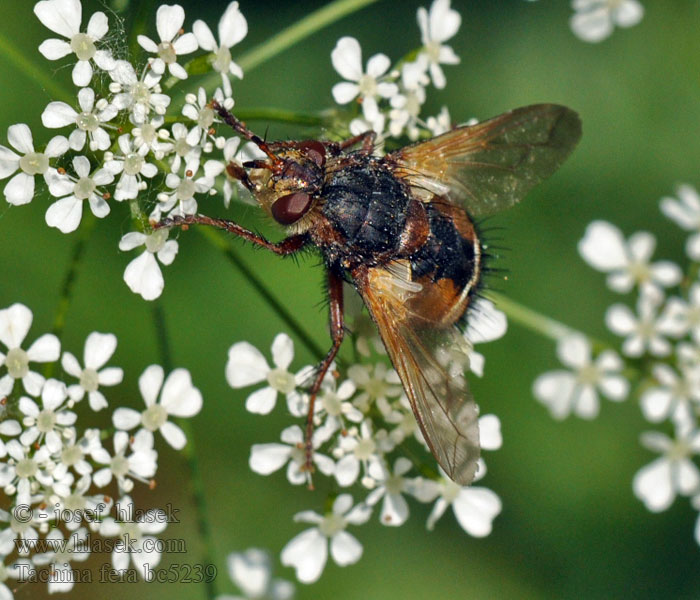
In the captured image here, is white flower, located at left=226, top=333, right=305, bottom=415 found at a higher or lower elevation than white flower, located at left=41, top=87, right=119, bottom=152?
lower

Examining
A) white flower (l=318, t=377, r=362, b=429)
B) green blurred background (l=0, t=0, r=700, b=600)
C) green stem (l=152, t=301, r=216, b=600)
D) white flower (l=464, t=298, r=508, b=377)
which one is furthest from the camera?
green blurred background (l=0, t=0, r=700, b=600)

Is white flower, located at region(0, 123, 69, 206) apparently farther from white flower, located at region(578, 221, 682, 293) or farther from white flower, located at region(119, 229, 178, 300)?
white flower, located at region(578, 221, 682, 293)

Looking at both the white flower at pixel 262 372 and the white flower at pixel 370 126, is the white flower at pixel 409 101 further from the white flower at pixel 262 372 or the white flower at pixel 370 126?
the white flower at pixel 262 372

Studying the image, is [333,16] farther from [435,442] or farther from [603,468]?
[603,468]

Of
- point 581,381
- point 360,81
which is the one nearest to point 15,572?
point 360,81

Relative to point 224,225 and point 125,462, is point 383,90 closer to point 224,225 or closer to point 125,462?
point 224,225

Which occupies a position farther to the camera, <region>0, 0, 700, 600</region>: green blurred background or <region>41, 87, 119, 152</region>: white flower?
<region>0, 0, 700, 600</region>: green blurred background

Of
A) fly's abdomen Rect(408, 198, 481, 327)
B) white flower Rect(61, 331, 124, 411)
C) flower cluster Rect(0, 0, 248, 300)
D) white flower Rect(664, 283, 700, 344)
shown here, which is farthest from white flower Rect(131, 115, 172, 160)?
white flower Rect(664, 283, 700, 344)
